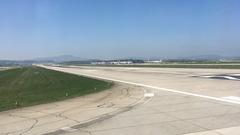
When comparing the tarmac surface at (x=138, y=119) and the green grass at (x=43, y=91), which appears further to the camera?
the green grass at (x=43, y=91)

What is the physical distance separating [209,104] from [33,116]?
6.82 m

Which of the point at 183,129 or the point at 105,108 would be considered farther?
the point at 105,108

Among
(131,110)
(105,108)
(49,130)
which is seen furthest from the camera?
(105,108)

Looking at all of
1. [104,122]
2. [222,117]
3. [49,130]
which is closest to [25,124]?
[49,130]

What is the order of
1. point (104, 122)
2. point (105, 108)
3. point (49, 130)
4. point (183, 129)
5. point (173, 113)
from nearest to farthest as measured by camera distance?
point (183, 129), point (49, 130), point (104, 122), point (173, 113), point (105, 108)

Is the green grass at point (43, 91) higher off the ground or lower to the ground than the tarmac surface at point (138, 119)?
lower

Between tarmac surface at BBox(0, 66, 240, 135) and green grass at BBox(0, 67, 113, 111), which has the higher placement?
tarmac surface at BBox(0, 66, 240, 135)

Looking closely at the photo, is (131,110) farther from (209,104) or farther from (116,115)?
(209,104)

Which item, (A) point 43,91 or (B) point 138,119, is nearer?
(B) point 138,119

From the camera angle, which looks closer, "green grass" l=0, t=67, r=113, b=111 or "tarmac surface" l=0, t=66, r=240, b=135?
"tarmac surface" l=0, t=66, r=240, b=135

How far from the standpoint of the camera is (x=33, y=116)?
1238 cm

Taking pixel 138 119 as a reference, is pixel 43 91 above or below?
below

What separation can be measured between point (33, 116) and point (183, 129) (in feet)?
20.1

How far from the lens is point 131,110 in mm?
12312
